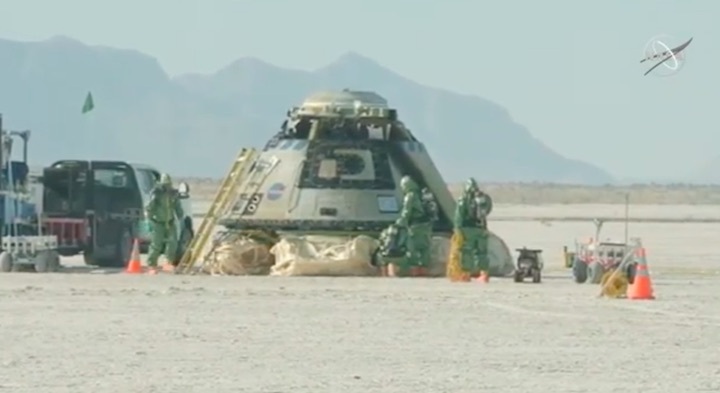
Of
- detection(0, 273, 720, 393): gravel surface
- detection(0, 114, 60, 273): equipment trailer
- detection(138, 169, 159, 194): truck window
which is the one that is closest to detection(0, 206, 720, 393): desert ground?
detection(0, 273, 720, 393): gravel surface

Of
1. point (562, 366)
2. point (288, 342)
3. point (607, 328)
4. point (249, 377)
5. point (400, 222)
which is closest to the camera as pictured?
point (249, 377)

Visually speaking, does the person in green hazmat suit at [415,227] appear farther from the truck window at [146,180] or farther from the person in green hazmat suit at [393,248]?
the truck window at [146,180]

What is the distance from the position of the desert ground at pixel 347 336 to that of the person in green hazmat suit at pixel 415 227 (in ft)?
3.63

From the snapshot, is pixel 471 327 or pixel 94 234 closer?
pixel 471 327

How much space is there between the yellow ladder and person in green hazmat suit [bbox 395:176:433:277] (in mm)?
3042

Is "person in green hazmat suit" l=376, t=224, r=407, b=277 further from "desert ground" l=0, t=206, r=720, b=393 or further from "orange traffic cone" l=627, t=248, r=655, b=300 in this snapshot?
"orange traffic cone" l=627, t=248, r=655, b=300

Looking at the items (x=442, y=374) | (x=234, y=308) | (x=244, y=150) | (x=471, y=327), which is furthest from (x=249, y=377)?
(x=244, y=150)

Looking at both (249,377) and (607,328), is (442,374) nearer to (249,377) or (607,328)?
(249,377)

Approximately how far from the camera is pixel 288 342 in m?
21.9

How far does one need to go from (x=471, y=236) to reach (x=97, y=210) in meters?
9.02

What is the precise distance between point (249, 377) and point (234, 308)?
8.51 meters

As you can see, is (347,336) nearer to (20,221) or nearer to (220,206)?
(220,206)

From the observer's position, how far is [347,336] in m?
22.7

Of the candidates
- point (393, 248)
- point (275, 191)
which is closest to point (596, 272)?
point (393, 248)
